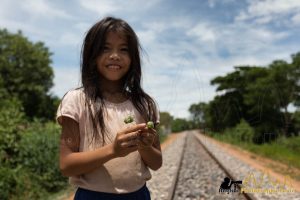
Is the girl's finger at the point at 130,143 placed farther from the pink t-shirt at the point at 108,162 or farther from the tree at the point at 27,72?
the tree at the point at 27,72

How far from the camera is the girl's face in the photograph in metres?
1.73

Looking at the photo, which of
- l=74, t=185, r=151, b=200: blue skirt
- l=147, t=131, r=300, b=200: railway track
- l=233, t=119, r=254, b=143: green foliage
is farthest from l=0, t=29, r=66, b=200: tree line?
l=74, t=185, r=151, b=200: blue skirt

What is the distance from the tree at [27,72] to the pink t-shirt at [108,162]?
32.7 meters

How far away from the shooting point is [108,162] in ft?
5.24

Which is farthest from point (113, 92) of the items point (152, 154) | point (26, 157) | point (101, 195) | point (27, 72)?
point (27, 72)

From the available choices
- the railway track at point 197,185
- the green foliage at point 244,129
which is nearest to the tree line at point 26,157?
the railway track at point 197,185

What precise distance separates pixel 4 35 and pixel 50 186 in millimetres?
28190

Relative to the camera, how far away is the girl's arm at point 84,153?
1.42 m

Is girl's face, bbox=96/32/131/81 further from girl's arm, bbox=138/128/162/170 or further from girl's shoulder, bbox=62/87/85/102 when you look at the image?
girl's arm, bbox=138/128/162/170

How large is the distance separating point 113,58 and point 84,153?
450mm

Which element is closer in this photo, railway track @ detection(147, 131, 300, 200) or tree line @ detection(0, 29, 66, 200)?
railway track @ detection(147, 131, 300, 200)

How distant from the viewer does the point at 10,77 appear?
108ft

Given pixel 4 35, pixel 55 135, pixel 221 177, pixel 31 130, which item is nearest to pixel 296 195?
pixel 221 177

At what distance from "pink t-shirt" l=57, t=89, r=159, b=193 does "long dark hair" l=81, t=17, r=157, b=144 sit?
2.2 inches
